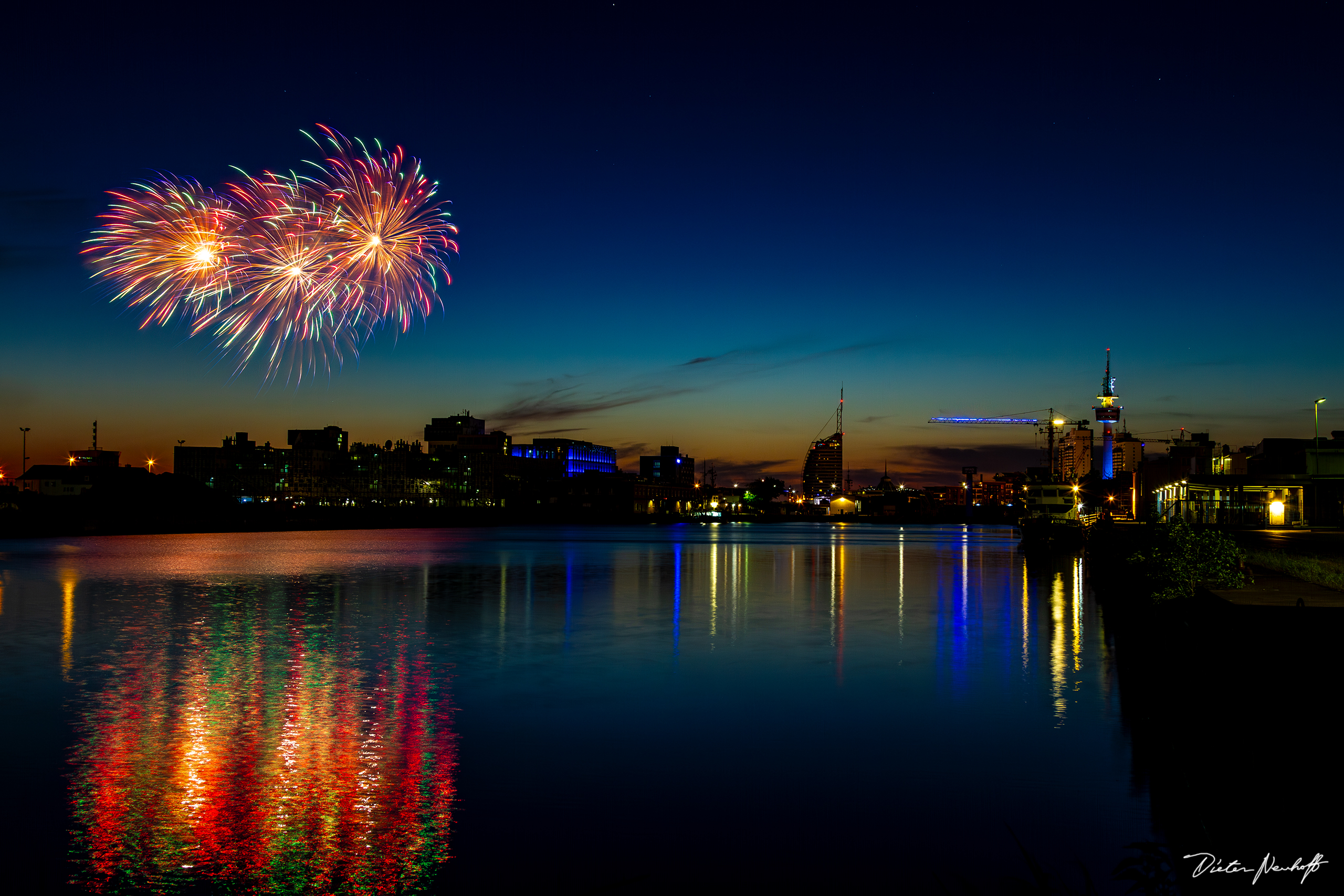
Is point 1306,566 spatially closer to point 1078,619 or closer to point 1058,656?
point 1058,656

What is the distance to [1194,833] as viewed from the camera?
433 inches


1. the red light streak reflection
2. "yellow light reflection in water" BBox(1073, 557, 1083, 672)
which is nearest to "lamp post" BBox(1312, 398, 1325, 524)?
"yellow light reflection in water" BBox(1073, 557, 1083, 672)

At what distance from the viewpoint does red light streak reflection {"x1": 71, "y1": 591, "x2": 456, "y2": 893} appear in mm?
10422

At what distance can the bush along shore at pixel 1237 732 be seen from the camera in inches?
367

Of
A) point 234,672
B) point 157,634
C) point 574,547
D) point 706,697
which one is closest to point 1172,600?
point 706,697

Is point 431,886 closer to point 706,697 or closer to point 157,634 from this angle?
point 706,697

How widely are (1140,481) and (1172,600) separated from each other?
506ft

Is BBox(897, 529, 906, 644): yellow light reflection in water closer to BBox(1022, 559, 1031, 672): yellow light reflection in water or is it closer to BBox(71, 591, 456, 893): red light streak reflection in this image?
BBox(1022, 559, 1031, 672): yellow light reflection in water

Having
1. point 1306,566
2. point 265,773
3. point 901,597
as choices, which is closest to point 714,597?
point 901,597
